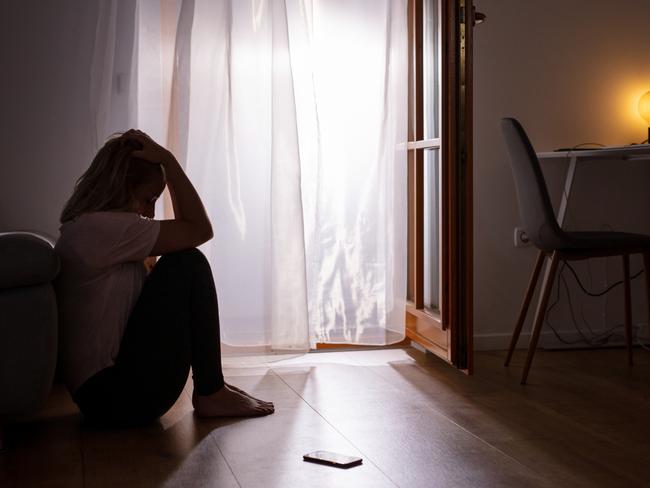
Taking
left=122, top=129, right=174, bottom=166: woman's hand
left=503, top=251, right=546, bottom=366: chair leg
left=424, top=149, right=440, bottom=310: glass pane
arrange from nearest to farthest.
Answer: left=122, top=129, right=174, bottom=166: woman's hand, left=503, top=251, right=546, bottom=366: chair leg, left=424, top=149, right=440, bottom=310: glass pane

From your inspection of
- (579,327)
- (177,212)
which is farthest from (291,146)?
(579,327)

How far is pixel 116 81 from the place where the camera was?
319 cm

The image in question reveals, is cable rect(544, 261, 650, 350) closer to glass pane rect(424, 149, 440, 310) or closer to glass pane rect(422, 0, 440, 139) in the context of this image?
glass pane rect(424, 149, 440, 310)

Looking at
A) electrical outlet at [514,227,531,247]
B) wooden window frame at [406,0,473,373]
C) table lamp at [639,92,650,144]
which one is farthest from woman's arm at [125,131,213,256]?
table lamp at [639,92,650,144]

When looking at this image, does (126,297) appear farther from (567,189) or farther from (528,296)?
(567,189)

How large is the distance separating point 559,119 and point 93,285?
85.5 inches

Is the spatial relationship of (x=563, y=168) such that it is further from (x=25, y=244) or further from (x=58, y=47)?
(x=25, y=244)

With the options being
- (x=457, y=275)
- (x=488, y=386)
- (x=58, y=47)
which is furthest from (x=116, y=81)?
(x=488, y=386)

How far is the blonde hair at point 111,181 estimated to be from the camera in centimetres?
229

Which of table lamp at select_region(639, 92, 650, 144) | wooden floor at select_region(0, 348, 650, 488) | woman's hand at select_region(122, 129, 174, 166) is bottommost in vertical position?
wooden floor at select_region(0, 348, 650, 488)

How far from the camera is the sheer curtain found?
10.6ft

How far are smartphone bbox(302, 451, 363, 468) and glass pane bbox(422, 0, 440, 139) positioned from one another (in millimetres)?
1465

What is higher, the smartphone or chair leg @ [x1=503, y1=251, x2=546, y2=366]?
chair leg @ [x1=503, y1=251, x2=546, y2=366]

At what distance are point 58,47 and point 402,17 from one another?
50.4 inches
